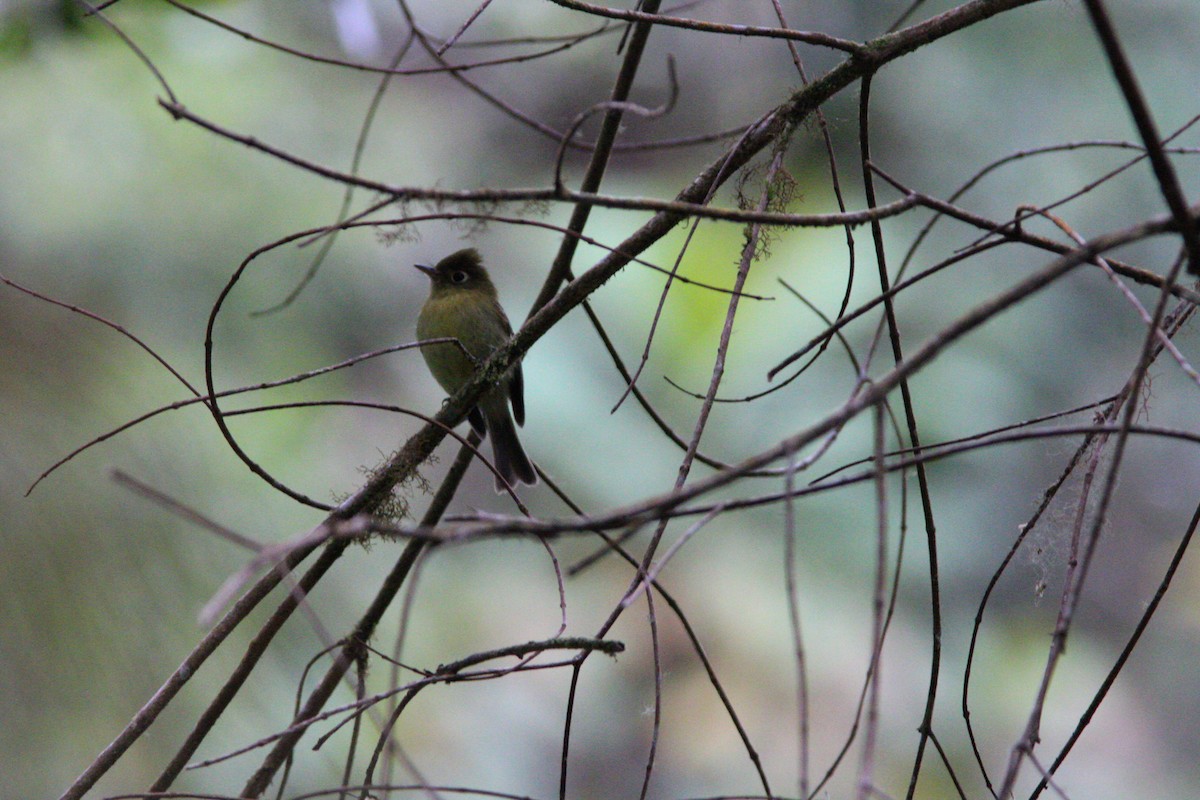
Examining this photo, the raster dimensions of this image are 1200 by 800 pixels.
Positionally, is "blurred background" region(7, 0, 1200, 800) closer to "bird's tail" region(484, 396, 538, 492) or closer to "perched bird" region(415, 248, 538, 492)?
"perched bird" region(415, 248, 538, 492)

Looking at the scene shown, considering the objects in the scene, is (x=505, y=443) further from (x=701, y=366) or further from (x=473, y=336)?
(x=701, y=366)

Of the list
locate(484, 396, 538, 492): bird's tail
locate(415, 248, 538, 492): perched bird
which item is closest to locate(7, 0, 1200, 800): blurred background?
locate(415, 248, 538, 492): perched bird

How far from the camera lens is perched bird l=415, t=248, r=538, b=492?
4945mm

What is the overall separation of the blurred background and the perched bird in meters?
0.47

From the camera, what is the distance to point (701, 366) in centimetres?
710

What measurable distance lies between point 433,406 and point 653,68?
16.3 feet

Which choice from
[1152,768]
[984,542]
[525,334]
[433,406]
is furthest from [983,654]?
[525,334]

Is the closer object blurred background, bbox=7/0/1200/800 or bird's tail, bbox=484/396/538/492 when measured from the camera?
bird's tail, bbox=484/396/538/492

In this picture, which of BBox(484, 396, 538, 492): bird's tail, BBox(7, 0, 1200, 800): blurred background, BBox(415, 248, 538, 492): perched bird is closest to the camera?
BBox(415, 248, 538, 492): perched bird

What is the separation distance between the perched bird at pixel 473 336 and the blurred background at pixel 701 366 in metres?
0.47

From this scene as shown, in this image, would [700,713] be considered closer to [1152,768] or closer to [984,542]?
[984,542]

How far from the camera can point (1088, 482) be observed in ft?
6.10

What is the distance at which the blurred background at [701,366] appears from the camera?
613 centimetres

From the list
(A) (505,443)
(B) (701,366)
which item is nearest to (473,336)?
(A) (505,443)
